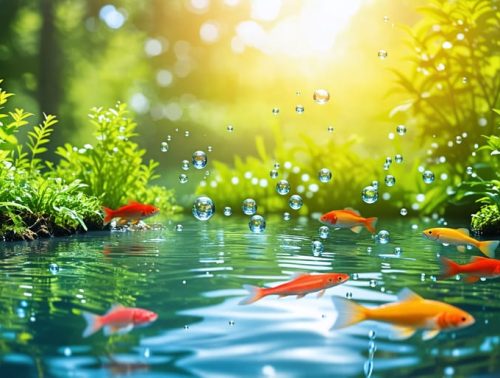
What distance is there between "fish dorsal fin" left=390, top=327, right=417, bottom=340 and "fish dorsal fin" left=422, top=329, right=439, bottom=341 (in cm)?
6

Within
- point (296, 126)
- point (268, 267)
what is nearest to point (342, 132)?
point (296, 126)

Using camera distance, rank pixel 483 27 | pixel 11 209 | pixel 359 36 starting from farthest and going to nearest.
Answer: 1. pixel 359 36
2. pixel 483 27
3. pixel 11 209

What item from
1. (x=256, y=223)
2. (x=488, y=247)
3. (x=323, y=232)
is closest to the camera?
(x=488, y=247)

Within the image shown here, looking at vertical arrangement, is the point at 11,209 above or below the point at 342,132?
below

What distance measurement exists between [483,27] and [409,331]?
11089 millimetres

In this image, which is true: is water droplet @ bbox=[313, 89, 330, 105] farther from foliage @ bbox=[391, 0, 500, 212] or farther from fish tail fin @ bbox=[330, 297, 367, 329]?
fish tail fin @ bbox=[330, 297, 367, 329]

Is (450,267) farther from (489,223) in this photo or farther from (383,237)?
(489,223)

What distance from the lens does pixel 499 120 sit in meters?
12.9

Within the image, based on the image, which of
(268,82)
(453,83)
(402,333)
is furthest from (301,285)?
(268,82)

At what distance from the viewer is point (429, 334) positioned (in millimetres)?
3100

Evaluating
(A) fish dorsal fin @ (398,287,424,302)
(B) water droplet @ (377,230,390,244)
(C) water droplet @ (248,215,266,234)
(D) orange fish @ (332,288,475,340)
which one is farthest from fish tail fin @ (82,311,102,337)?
(B) water droplet @ (377,230,390,244)

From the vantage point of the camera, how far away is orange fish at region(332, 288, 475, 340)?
286 centimetres

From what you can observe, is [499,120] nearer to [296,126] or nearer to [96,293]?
[296,126]

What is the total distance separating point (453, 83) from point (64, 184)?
7495 mm
